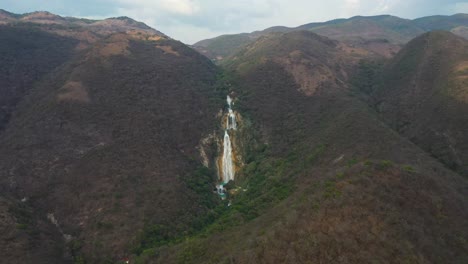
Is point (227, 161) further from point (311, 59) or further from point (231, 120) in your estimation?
point (311, 59)

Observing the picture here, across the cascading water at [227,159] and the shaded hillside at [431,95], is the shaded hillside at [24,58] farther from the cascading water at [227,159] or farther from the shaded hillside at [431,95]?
the shaded hillside at [431,95]

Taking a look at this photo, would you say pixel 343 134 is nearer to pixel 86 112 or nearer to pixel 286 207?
pixel 286 207

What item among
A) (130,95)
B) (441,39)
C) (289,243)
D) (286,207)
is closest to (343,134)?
(286,207)

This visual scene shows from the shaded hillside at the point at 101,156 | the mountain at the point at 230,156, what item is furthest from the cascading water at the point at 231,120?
the shaded hillside at the point at 101,156

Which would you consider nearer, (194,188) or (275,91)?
A: (194,188)

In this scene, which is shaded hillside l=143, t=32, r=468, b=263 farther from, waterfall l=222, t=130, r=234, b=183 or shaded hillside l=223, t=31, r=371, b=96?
shaded hillside l=223, t=31, r=371, b=96

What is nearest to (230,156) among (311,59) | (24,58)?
(311,59)
